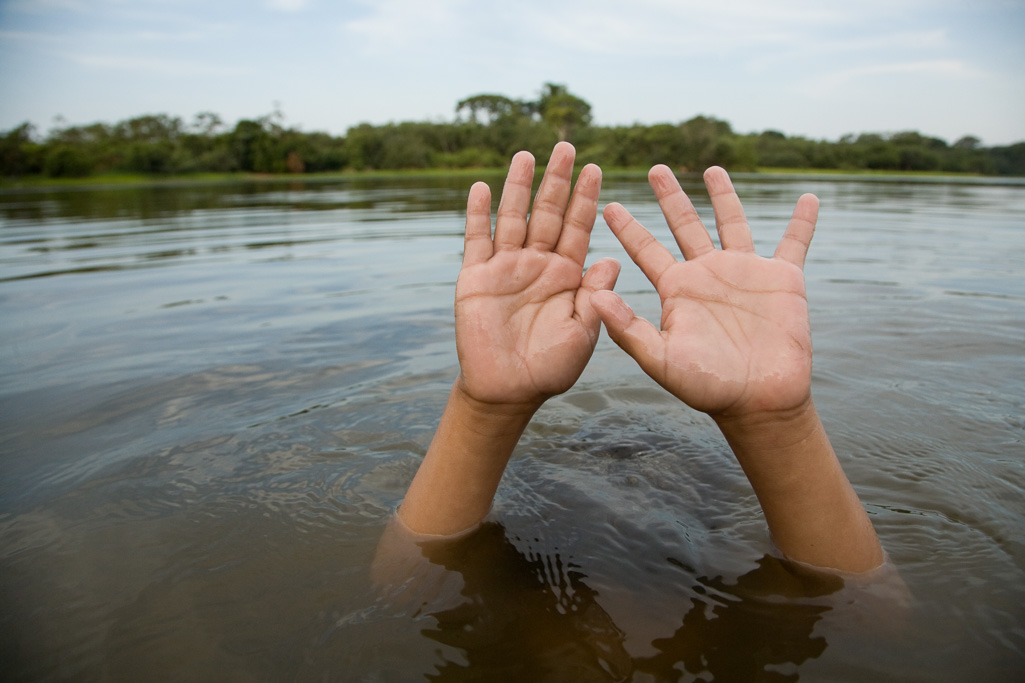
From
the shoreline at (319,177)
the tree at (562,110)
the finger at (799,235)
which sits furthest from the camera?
the tree at (562,110)

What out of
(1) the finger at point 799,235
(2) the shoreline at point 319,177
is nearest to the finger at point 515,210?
(1) the finger at point 799,235

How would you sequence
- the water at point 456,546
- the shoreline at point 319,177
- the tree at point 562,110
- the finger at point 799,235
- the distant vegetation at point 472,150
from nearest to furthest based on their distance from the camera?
the water at point 456,546
the finger at point 799,235
the shoreline at point 319,177
the distant vegetation at point 472,150
the tree at point 562,110

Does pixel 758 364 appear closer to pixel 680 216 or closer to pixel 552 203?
pixel 680 216

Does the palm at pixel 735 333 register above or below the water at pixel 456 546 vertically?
above

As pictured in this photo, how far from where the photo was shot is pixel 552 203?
1.79 m

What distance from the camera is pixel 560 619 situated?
1481 mm

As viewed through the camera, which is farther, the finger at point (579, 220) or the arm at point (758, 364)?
the finger at point (579, 220)

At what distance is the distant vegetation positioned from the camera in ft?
134

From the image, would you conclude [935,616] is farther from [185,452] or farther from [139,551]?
[185,452]

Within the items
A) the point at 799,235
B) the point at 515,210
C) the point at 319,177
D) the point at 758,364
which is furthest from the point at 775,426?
the point at 319,177

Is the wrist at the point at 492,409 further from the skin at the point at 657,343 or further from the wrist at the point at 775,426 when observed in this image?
the wrist at the point at 775,426

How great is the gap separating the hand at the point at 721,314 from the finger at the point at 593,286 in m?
0.09

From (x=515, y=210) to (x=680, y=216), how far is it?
0.50m

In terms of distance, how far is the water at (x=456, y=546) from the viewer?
54.9 inches
